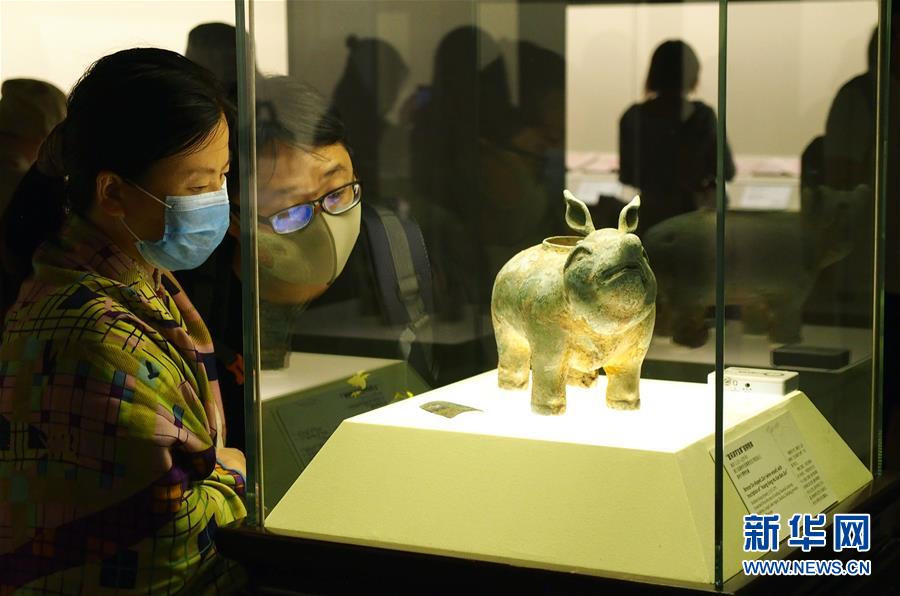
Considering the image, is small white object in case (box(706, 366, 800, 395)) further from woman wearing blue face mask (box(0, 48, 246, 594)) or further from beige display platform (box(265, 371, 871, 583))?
woman wearing blue face mask (box(0, 48, 246, 594))

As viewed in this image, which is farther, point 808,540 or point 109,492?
point 109,492

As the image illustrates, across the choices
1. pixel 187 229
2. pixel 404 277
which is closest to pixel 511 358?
pixel 404 277

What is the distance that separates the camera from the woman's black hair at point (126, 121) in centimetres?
232

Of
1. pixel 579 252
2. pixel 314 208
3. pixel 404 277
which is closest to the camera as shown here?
pixel 579 252

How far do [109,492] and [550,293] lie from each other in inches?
32.2

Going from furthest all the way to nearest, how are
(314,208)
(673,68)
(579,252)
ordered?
(673,68) < (314,208) < (579,252)

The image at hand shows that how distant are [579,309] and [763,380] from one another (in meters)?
0.38

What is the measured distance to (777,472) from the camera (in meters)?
2.02

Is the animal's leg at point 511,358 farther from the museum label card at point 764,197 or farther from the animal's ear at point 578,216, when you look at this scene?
the museum label card at point 764,197

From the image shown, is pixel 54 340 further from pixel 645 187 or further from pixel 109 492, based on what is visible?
pixel 645 187

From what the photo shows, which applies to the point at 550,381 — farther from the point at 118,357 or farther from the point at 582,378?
the point at 118,357

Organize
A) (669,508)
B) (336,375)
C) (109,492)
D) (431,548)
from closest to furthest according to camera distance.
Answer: (669,508) < (431,548) < (109,492) < (336,375)

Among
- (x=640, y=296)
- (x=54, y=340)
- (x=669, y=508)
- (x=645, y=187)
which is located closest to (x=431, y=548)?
(x=669, y=508)

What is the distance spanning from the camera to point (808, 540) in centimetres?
198
